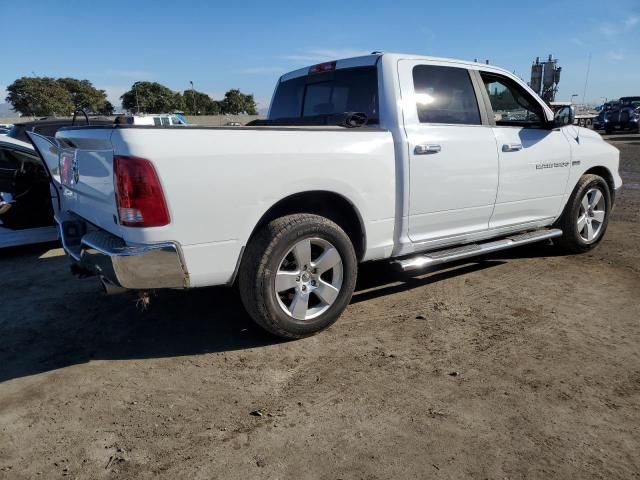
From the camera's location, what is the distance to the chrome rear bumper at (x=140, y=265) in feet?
9.40

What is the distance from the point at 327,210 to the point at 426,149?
2.88 feet

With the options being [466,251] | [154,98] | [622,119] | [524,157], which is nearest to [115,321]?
[466,251]

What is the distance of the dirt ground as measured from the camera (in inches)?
92.3

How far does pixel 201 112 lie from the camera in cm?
8212

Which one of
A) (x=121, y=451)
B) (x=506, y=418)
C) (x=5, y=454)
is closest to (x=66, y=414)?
(x=5, y=454)

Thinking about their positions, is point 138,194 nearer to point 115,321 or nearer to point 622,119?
point 115,321

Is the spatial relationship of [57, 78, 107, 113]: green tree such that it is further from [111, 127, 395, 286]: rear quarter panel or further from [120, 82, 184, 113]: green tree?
[111, 127, 395, 286]: rear quarter panel

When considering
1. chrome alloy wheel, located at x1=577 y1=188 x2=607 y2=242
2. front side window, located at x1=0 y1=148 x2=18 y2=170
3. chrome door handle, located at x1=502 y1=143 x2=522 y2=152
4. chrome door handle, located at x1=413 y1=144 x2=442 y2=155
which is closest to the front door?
chrome door handle, located at x1=502 y1=143 x2=522 y2=152

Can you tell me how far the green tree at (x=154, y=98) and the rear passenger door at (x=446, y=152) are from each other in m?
76.1

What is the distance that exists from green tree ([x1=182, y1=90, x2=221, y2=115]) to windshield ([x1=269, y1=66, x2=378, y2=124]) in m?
77.7

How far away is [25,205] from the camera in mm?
5824

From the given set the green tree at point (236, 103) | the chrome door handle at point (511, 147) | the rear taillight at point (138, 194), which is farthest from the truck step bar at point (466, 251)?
the green tree at point (236, 103)

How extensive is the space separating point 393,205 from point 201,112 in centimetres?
8315

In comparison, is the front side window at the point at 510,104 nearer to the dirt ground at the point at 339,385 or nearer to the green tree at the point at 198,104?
the dirt ground at the point at 339,385
